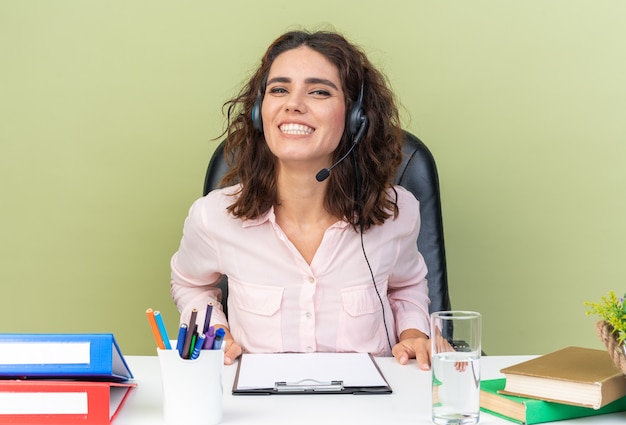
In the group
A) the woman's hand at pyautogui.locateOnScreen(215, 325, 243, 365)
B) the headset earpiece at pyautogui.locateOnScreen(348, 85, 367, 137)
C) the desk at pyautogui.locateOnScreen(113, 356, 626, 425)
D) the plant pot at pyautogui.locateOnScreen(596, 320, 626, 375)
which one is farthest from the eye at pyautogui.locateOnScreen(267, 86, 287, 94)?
the plant pot at pyautogui.locateOnScreen(596, 320, 626, 375)

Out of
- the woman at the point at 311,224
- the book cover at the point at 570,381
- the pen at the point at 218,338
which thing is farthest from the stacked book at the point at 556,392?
the woman at the point at 311,224

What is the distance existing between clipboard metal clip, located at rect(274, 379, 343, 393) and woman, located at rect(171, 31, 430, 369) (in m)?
0.47

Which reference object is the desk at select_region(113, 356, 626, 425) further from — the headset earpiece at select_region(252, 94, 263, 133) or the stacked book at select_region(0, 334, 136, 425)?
the headset earpiece at select_region(252, 94, 263, 133)

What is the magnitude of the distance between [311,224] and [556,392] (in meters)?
0.78

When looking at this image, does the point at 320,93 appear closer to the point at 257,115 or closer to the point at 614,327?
the point at 257,115

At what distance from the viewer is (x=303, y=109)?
166 centimetres

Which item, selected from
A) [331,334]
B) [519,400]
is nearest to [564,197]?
[331,334]

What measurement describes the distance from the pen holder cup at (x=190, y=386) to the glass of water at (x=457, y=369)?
28 cm

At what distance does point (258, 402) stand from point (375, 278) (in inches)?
25.2

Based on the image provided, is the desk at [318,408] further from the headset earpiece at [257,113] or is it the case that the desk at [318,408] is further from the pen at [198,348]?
the headset earpiece at [257,113]

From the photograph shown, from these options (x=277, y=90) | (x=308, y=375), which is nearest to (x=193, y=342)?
(x=308, y=375)

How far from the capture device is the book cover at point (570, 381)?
3.35ft

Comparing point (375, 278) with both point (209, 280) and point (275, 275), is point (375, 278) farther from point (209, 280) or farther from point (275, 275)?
point (209, 280)

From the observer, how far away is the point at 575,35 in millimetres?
2312
